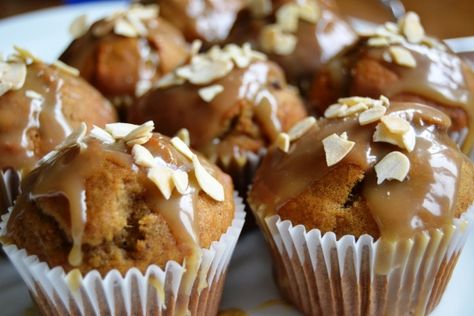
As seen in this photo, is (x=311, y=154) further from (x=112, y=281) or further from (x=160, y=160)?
(x=112, y=281)

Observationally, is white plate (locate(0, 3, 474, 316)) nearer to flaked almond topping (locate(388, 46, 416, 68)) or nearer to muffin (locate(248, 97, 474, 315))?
muffin (locate(248, 97, 474, 315))

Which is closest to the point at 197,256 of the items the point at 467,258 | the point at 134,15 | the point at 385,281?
the point at 385,281

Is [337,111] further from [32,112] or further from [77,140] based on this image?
[32,112]

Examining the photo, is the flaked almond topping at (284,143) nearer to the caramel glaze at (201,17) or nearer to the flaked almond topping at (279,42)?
the flaked almond topping at (279,42)

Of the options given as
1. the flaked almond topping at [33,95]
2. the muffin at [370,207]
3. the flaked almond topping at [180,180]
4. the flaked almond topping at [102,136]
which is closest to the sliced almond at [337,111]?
the muffin at [370,207]

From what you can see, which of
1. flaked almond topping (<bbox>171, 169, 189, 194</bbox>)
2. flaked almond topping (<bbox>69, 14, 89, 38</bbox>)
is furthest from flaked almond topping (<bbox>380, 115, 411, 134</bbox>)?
flaked almond topping (<bbox>69, 14, 89, 38</bbox>)

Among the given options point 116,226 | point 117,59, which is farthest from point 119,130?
point 117,59
